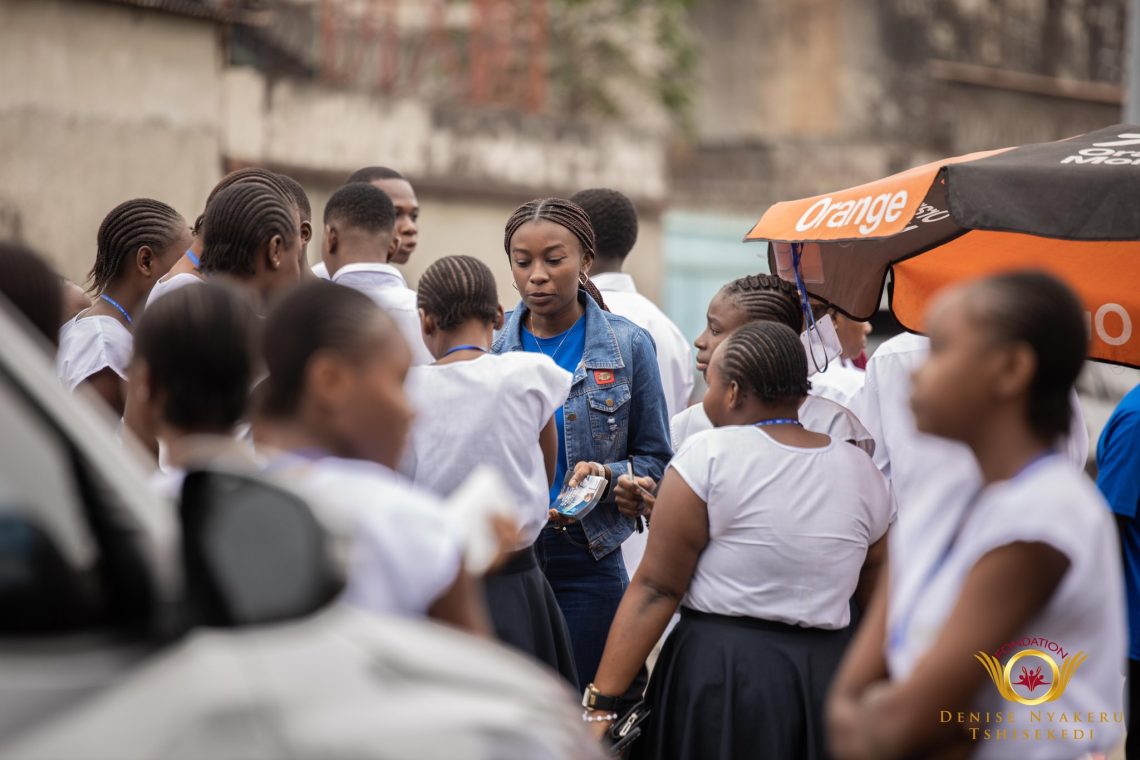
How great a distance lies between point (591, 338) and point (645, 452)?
423 millimetres

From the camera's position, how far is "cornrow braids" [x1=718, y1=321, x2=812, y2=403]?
3.75 metres

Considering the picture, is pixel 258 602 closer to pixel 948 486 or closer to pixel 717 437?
pixel 948 486

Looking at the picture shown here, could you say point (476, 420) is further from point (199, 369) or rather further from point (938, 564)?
point (938, 564)

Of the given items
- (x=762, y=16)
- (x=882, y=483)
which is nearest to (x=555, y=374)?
(x=882, y=483)

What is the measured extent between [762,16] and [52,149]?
1603 cm

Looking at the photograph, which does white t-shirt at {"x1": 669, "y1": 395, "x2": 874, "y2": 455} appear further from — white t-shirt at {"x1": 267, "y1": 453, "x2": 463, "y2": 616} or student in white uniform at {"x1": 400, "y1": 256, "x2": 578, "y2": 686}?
white t-shirt at {"x1": 267, "y1": 453, "x2": 463, "y2": 616}

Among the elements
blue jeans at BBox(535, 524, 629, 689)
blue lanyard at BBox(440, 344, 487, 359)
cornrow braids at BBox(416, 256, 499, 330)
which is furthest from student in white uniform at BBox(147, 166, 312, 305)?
blue jeans at BBox(535, 524, 629, 689)

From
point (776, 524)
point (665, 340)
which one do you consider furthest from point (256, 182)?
point (665, 340)

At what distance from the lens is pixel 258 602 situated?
1.88m

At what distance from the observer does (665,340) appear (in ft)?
18.1

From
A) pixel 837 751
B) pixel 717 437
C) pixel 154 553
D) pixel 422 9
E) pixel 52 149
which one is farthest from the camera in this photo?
pixel 422 9

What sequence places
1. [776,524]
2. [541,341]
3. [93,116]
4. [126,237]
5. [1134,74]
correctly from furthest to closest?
[93,116], [1134,74], [541,341], [126,237], [776,524]

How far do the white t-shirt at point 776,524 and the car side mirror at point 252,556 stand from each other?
1842mm

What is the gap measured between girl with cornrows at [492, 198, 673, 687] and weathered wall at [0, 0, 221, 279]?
18.4 ft
